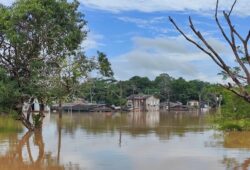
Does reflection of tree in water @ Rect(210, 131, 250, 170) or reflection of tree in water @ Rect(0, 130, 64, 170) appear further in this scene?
reflection of tree in water @ Rect(0, 130, 64, 170)

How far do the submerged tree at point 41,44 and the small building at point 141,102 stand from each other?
219 ft

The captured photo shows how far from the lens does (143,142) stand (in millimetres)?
21203

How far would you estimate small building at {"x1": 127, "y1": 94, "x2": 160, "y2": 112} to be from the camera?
96500 mm

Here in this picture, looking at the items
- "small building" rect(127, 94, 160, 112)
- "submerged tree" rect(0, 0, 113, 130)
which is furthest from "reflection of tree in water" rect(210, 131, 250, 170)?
"small building" rect(127, 94, 160, 112)

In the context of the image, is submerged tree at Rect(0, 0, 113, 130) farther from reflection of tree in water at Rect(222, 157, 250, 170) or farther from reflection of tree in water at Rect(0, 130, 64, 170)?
reflection of tree in water at Rect(222, 157, 250, 170)

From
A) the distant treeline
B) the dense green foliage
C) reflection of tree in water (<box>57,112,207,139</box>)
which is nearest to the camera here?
the dense green foliage

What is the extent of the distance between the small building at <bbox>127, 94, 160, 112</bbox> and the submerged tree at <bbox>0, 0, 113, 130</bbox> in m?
66.9

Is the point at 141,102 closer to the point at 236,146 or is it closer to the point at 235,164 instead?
the point at 236,146

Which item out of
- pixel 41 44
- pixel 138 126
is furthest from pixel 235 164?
pixel 138 126

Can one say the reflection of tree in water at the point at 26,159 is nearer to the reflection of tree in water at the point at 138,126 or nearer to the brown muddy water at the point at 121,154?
the brown muddy water at the point at 121,154

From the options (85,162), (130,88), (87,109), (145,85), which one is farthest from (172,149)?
(145,85)

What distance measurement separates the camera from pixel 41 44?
26.1m

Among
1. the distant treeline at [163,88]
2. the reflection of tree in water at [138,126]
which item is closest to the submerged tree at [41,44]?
the reflection of tree in water at [138,126]

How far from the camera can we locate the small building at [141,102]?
96.5 meters
